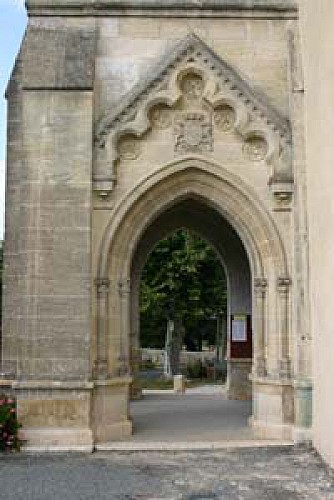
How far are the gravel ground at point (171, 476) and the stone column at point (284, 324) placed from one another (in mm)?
1203

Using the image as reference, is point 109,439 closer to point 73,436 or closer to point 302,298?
point 73,436

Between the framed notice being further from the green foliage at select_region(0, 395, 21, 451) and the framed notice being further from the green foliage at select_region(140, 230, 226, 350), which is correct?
the green foliage at select_region(140, 230, 226, 350)

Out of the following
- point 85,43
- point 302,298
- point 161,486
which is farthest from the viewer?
point 85,43

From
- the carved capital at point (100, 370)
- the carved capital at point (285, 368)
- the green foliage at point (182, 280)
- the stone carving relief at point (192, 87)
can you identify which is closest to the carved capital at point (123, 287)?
the carved capital at point (100, 370)

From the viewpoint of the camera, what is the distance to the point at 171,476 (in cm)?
755

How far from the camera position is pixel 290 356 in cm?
979

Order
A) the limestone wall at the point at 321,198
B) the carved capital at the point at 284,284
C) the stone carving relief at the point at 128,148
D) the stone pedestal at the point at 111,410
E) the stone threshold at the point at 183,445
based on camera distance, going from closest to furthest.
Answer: the limestone wall at the point at 321,198 < the stone threshold at the point at 183,445 < the stone pedestal at the point at 111,410 < the carved capital at the point at 284,284 < the stone carving relief at the point at 128,148

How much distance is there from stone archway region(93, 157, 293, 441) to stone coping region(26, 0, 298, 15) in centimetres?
253

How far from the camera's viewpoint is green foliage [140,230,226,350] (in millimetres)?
24203

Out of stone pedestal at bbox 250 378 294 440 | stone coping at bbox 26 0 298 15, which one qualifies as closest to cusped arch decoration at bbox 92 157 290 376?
stone pedestal at bbox 250 378 294 440

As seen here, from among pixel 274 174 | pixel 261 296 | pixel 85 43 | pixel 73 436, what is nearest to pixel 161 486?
pixel 73 436

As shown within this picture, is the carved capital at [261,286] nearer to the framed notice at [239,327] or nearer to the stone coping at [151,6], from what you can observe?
the stone coping at [151,6]

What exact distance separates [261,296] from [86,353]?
2.82 m

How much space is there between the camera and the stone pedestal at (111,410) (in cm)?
949
